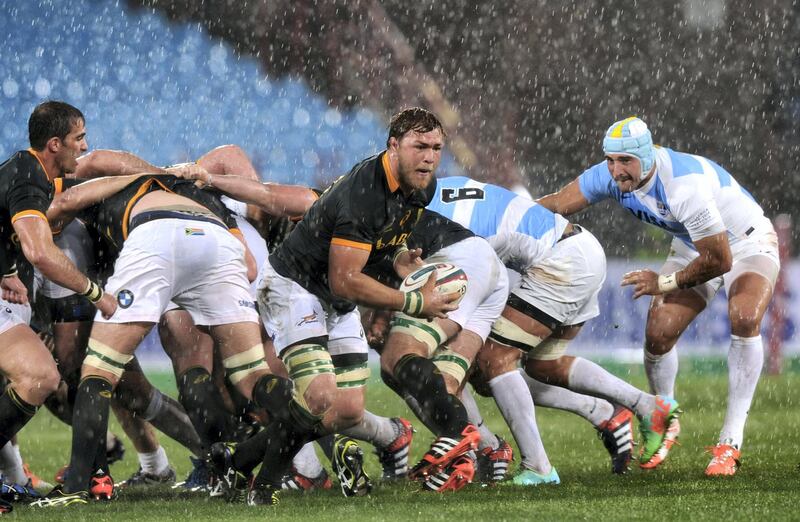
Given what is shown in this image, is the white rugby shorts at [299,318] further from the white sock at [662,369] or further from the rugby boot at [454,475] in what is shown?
the white sock at [662,369]

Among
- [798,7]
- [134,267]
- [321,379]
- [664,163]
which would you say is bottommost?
[321,379]

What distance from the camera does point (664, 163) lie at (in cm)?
686

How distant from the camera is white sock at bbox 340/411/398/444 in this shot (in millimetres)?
6590

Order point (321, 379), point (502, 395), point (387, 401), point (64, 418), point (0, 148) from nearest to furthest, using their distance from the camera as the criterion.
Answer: point (321, 379), point (502, 395), point (64, 418), point (387, 401), point (0, 148)

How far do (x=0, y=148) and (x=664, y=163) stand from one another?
14.6 meters

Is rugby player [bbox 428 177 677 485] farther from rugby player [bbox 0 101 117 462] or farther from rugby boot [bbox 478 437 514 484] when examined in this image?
rugby player [bbox 0 101 117 462]

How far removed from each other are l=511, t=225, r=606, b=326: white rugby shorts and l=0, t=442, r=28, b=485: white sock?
2.92 meters

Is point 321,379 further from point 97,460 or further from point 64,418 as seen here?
point 64,418

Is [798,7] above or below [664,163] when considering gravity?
above

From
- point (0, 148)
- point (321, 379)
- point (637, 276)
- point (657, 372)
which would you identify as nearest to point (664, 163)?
point (637, 276)

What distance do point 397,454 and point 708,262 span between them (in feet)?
6.73

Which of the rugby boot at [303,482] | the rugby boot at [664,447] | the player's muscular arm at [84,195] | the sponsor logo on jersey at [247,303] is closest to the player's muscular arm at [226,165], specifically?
the player's muscular arm at [84,195]

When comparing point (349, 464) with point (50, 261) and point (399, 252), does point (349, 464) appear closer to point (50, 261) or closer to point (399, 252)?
point (399, 252)

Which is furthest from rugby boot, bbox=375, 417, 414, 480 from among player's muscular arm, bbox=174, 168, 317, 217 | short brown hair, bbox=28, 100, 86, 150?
short brown hair, bbox=28, 100, 86, 150
